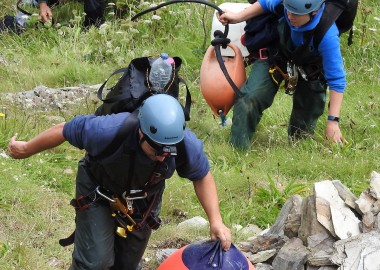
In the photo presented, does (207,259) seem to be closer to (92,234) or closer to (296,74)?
(92,234)

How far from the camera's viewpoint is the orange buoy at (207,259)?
4062 mm

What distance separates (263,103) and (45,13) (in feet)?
14.2

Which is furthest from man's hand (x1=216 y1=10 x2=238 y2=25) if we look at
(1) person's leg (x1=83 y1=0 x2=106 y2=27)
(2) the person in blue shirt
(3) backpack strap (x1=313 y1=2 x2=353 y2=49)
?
(1) person's leg (x1=83 y1=0 x2=106 y2=27)

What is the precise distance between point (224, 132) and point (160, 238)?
7.19 feet

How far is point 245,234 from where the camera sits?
578 cm

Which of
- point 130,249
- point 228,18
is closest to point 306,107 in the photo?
point 228,18

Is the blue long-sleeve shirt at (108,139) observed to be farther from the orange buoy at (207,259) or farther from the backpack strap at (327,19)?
the backpack strap at (327,19)

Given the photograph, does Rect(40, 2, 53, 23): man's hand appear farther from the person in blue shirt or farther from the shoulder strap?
the shoulder strap

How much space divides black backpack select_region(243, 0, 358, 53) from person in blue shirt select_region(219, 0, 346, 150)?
4cm

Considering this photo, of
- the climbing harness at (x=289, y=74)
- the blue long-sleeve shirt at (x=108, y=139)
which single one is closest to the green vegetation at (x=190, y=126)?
the climbing harness at (x=289, y=74)

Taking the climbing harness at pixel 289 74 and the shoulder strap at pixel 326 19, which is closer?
the shoulder strap at pixel 326 19

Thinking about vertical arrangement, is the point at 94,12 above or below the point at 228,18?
below

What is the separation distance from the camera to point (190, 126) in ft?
25.8

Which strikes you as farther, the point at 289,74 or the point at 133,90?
the point at 289,74
